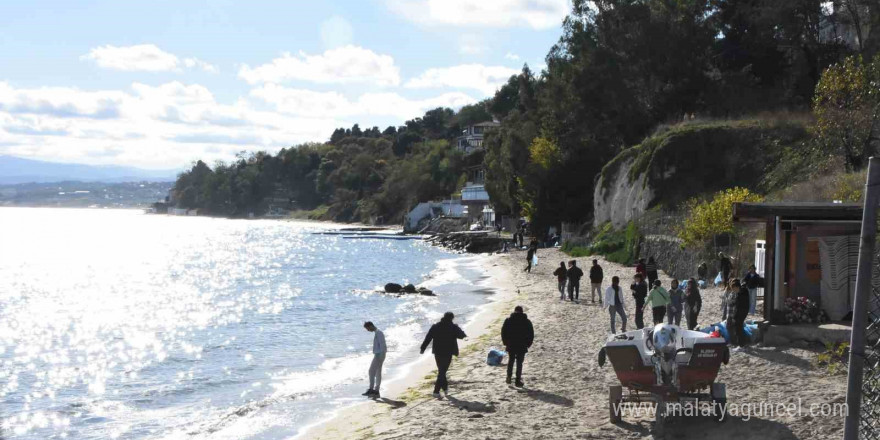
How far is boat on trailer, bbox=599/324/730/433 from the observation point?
1109cm

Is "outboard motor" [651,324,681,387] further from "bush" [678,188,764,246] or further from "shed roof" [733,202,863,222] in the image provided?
"bush" [678,188,764,246]

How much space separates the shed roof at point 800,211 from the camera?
15664 mm

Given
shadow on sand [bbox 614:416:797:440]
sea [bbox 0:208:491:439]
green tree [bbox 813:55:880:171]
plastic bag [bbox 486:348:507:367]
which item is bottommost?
sea [bbox 0:208:491:439]

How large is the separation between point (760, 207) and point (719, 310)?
24.5 ft

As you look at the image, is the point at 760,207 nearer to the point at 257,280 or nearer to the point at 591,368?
the point at 591,368

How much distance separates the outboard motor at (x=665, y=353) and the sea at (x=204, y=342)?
842 cm

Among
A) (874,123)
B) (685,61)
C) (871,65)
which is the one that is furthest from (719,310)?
(685,61)

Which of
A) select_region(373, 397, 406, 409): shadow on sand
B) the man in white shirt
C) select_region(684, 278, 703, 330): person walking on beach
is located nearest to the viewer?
select_region(373, 397, 406, 409): shadow on sand

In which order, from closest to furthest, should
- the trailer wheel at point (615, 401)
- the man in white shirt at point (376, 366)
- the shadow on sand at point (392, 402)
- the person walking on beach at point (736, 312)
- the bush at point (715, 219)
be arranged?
the trailer wheel at point (615, 401)
the person walking on beach at point (736, 312)
the shadow on sand at point (392, 402)
the man in white shirt at point (376, 366)
the bush at point (715, 219)

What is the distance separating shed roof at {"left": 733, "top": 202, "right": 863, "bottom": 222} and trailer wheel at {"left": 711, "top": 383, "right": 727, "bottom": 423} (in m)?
6.08

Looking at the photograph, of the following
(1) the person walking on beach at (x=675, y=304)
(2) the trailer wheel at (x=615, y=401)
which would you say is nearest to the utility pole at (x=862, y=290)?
(2) the trailer wheel at (x=615, y=401)

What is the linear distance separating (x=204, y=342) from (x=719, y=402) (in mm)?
23415

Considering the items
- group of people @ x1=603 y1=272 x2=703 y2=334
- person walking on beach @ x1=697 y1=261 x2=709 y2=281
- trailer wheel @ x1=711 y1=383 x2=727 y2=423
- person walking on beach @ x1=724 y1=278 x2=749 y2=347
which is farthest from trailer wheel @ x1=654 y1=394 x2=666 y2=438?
person walking on beach @ x1=697 y1=261 x2=709 y2=281

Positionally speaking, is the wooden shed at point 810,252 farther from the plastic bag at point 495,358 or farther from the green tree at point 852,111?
the green tree at point 852,111
